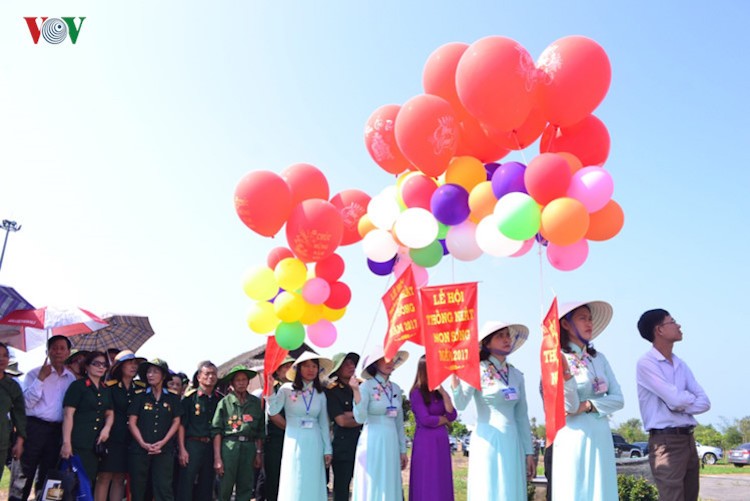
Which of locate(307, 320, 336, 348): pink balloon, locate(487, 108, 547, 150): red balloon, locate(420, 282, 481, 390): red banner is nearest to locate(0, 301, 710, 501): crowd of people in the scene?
locate(307, 320, 336, 348): pink balloon

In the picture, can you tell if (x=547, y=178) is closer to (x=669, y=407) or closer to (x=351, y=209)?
(x=669, y=407)

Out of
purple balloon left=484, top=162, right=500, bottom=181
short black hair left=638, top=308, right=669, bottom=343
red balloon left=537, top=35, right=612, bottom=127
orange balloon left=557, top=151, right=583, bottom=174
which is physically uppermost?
red balloon left=537, top=35, right=612, bottom=127

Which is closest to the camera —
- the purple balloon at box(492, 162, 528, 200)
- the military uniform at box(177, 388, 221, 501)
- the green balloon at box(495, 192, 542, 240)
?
the green balloon at box(495, 192, 542, 240)

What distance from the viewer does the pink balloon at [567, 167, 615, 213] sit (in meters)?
4.69

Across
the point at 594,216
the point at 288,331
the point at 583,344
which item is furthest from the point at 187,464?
the point at 594,216

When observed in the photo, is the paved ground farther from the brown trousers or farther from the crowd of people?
the crowd of people

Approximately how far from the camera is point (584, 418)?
492cm

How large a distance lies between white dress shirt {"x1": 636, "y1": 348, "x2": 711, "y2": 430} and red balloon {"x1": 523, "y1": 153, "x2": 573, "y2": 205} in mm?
1713

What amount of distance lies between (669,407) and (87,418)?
5306 mm

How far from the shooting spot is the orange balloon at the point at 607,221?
5012mm

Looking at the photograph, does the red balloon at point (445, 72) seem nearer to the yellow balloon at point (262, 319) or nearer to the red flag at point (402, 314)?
the red flag at point (402, 314)

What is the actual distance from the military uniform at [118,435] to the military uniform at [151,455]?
2.7 inches

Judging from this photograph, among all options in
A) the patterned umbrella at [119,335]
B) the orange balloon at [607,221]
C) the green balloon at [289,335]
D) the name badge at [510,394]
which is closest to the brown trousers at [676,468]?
the name badge at [510,394]

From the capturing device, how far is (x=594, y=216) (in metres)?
5.02
